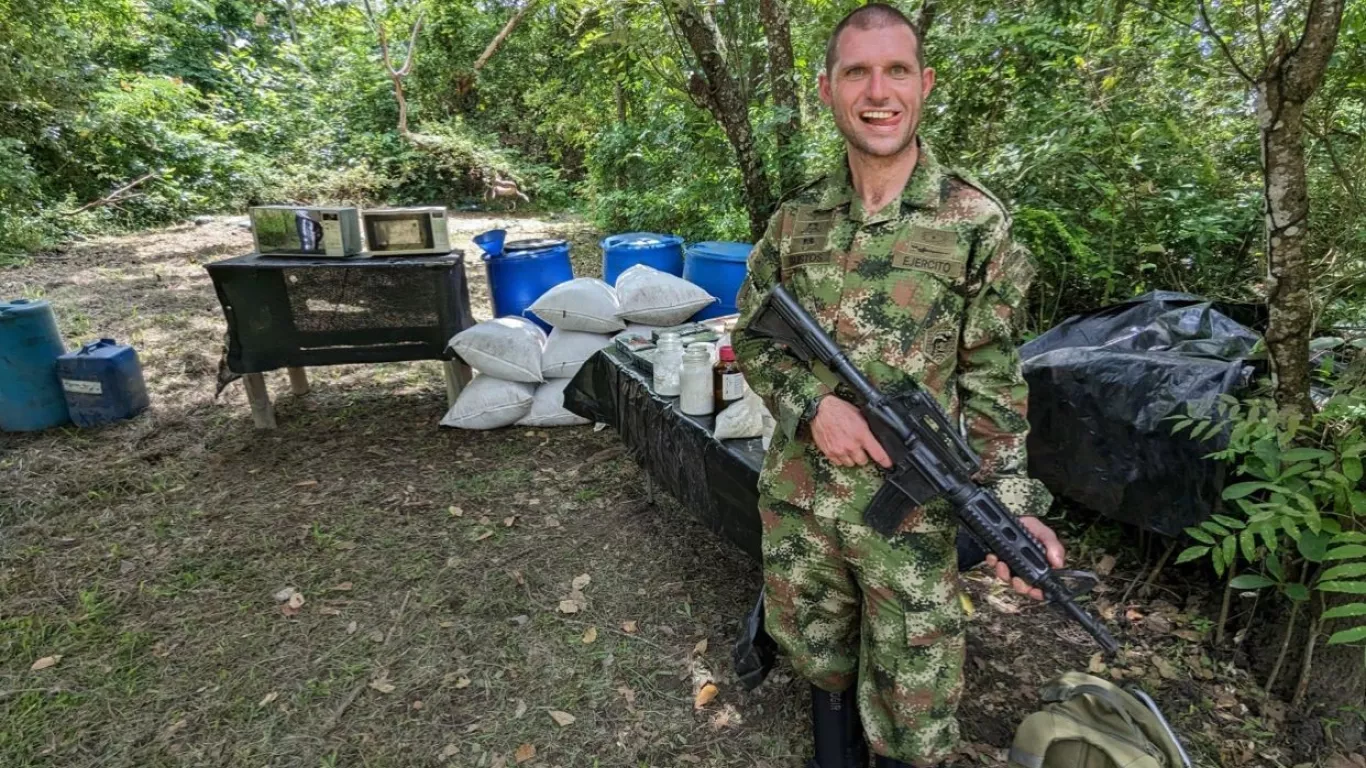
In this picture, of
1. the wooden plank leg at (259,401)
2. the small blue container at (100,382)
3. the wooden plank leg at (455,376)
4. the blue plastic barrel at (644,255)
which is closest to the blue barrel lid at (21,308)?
the small blue container at (100,382)

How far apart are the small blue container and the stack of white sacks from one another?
6.35ft

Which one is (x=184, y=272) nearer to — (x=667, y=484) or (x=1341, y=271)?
(x=667, y=484)

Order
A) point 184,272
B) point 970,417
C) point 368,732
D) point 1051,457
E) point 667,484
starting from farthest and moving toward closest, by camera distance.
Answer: point 184,272 < point 667,484 < point 1051,457 < point 368,732 < point 970,417

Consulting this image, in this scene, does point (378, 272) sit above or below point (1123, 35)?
below

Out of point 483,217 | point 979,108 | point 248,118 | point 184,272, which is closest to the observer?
point 979,108

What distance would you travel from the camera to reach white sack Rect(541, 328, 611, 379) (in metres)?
3.96

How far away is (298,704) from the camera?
2.26 meters

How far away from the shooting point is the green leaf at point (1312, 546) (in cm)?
169

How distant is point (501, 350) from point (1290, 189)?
3327 mm

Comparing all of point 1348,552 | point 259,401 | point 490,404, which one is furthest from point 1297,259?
point 259,401

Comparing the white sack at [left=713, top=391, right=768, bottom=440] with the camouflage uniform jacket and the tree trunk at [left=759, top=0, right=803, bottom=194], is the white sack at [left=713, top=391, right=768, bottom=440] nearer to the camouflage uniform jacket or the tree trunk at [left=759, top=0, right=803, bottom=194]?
the camouflage uniform jacket

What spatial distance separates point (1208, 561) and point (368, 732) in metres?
2.78

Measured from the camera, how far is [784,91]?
14.8 ft

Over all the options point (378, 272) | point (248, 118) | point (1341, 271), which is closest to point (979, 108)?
point (1341, 271)
